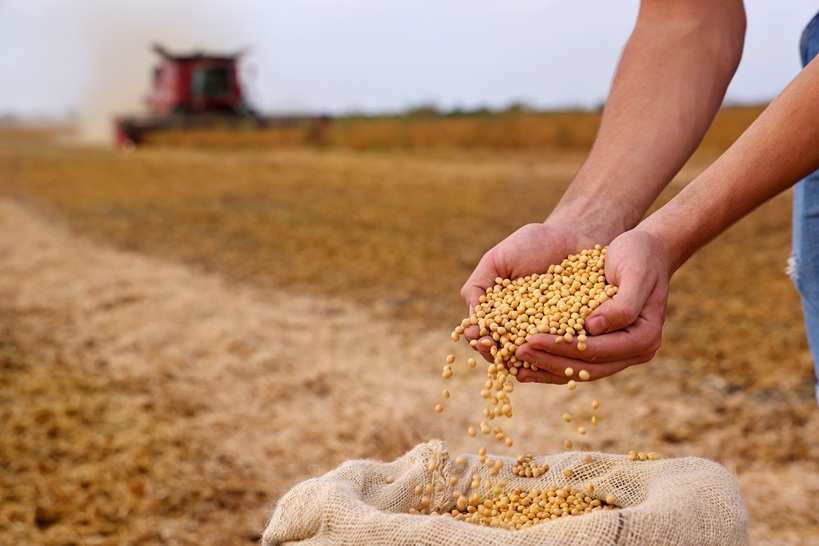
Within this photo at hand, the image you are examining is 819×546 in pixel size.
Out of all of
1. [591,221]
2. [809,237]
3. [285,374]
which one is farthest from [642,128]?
[285,374]

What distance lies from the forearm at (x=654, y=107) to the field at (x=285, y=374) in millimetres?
1526

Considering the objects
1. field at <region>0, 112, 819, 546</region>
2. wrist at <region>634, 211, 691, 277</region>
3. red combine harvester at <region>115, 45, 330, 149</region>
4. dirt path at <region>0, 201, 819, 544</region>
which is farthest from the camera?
red combine harvester at <region>115, 45, 330, 149</region>

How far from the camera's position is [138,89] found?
3656cm

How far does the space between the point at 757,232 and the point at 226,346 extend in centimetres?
564

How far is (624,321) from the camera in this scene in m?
1.53

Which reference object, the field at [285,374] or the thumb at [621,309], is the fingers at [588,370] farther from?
the field at [285,374]

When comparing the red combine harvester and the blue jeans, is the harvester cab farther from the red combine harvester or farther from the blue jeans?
the blue jeans

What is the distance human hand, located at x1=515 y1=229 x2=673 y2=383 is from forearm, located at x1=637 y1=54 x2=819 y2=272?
0.05m

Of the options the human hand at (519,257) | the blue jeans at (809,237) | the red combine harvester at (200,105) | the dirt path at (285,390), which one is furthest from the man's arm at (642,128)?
the red combine harvester at (200,105)

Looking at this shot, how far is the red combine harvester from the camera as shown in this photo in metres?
22.9

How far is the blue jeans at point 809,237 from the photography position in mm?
2047

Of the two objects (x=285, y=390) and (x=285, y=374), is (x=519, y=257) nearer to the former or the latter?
(x=285, y=390)

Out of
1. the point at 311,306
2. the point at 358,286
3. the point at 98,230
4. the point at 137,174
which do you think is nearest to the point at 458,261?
the point at 358,286

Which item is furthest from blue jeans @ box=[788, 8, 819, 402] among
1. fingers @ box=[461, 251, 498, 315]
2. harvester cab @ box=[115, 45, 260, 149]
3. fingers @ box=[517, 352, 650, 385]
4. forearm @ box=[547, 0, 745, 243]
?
harvester cab @ box=[115, 45, 260, 149]
